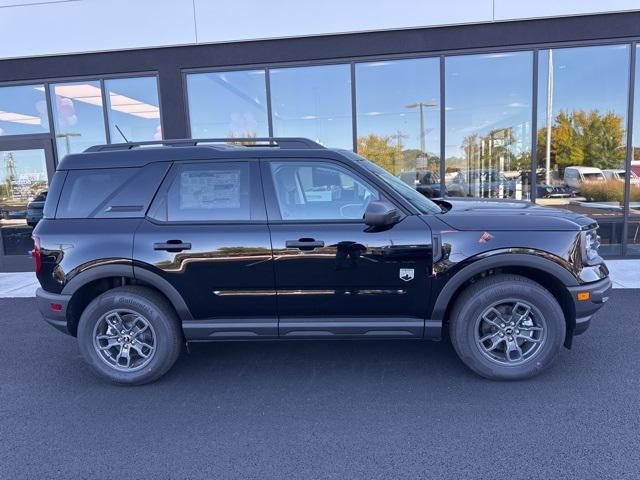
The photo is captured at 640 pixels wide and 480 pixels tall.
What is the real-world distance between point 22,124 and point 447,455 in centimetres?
951

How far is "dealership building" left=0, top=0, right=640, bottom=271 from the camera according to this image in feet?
24.7

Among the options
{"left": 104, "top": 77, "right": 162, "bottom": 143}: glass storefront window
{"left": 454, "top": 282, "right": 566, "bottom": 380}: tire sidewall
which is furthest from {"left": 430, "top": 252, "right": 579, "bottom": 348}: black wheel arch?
{"left": 104, "top": 77, "right": 162, "bottom": 143}: glass storefront window

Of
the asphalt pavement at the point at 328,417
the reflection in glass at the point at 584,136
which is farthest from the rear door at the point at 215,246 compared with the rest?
the reflection in glass at the point at 584,136

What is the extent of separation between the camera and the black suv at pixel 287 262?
3.30m

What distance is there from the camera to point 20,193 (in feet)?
28.0

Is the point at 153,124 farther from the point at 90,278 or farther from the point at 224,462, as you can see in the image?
the point at 224,462

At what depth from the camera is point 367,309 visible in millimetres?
3420

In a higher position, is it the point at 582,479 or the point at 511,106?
the point at 511,106

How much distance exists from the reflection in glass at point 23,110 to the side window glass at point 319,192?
7.22m

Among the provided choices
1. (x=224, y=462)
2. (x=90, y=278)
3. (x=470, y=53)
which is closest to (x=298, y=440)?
(x=224, y=462)

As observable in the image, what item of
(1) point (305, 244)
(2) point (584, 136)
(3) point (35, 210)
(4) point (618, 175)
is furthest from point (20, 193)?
(4) point (618, 175)

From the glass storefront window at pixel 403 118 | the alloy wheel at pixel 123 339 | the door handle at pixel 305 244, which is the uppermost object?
the glass storefront window at pixel 403 118

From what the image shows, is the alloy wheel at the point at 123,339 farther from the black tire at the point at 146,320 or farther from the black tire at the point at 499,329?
the black tire at the point at 499,329

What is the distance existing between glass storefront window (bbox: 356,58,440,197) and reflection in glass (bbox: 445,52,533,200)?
294 millimetres
